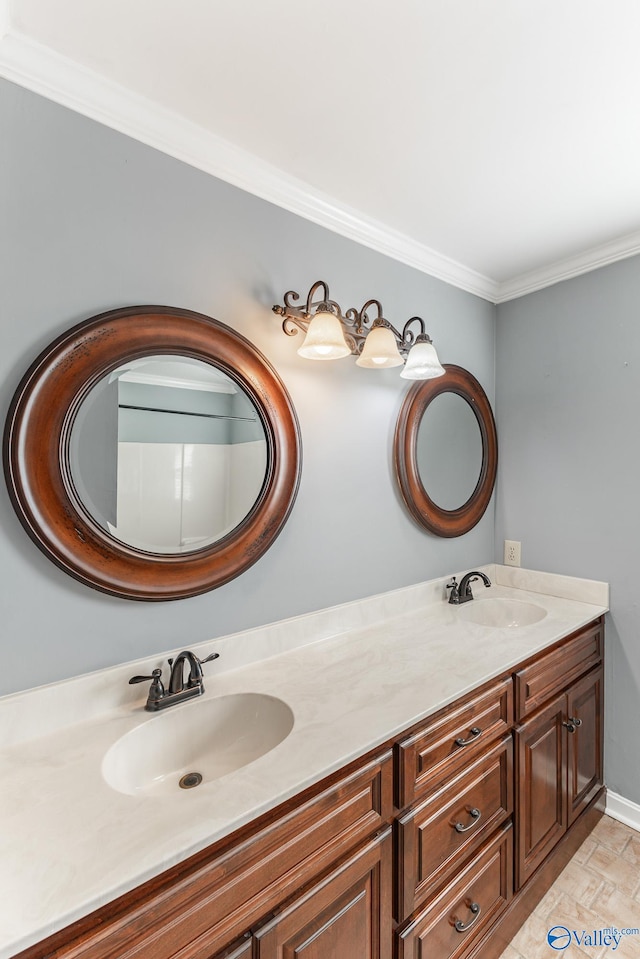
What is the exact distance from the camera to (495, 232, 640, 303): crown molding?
6.56ft

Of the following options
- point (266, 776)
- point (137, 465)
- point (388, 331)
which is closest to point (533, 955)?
point (266, 776)

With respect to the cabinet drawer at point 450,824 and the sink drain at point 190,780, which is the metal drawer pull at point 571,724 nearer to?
the cabinet drawer at point 450,824

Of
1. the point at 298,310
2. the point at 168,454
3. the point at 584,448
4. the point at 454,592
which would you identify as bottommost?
the point at 454,592

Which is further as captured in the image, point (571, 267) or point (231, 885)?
point (571, 267)

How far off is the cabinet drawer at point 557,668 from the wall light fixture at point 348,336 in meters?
1.11

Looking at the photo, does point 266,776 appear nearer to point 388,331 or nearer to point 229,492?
point 229,492

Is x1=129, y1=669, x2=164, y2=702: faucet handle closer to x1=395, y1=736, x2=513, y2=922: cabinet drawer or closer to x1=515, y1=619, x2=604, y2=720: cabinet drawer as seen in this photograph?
x1=395, y1=736, x2=513, y2=922: cabinet drawer

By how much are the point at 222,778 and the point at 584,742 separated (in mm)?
1691

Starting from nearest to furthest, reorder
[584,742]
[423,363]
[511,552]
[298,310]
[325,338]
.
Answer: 1. [325,338]
2. [298,310]
3. [423,363]
4. [584,742]
5. [511,552]

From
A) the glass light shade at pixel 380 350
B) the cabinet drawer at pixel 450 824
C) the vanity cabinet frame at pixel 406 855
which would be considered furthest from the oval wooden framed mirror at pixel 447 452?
the cabinet drawer at pixel 450 824

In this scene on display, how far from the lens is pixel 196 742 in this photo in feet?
4.00

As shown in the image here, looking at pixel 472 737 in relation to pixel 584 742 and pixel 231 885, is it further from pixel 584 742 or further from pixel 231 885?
pixel 584 742

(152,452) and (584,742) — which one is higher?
(152,452)

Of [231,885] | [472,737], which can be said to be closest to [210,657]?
[231,885]
